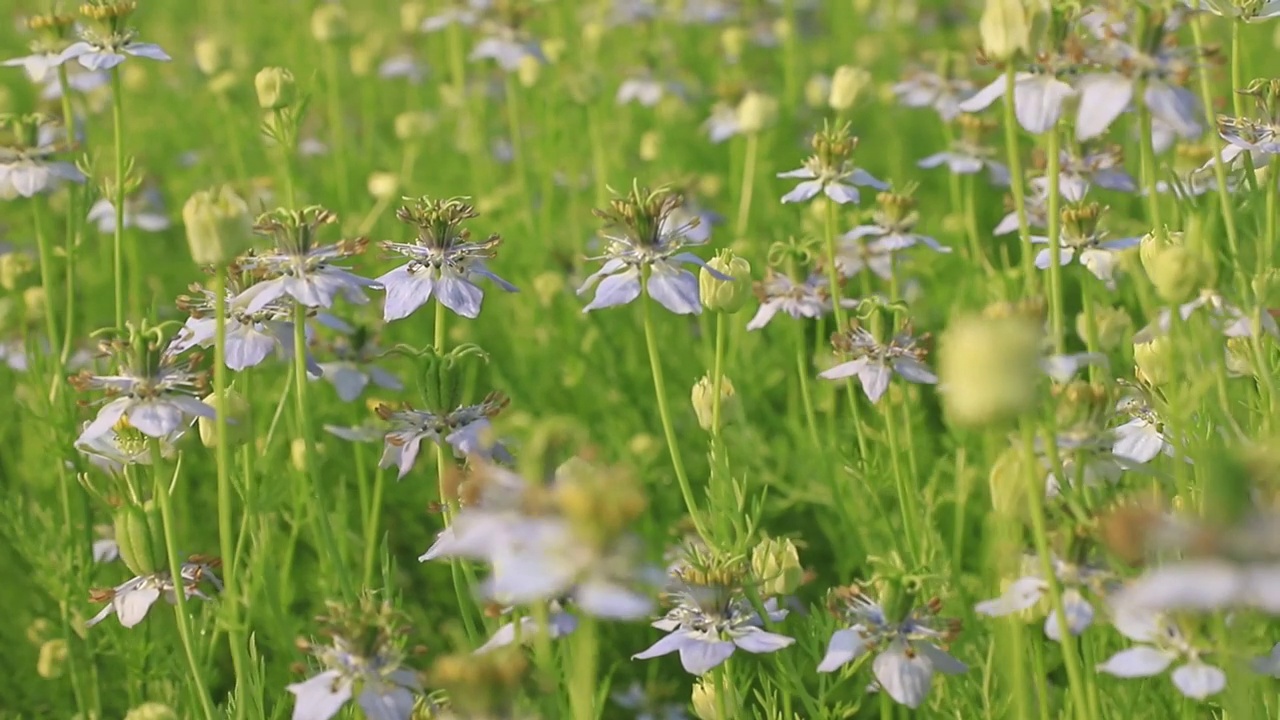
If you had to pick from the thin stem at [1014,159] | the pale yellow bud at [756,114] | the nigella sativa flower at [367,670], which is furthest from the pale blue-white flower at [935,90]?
the nigella sativa flower at [367,670]

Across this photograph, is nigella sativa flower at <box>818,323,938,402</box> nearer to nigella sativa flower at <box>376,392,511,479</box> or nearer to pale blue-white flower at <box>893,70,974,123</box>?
nigella sativa flower at <box>376,392,511,479</box>

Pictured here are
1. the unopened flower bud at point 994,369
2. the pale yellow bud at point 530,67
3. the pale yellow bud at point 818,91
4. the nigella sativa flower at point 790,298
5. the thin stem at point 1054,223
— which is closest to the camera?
the unopened flower bud at point 994,369

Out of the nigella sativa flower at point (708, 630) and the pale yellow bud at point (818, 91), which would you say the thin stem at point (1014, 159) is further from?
the pale yellow bud at point (818, 91)

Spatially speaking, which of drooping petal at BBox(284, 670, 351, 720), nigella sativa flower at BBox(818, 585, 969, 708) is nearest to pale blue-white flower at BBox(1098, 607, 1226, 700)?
nigella sativa flower at BBox(818, 585, 969, 708)

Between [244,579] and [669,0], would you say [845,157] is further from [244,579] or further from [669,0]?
[669,0]

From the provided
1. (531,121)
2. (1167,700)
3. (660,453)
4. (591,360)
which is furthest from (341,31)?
(1167,700)

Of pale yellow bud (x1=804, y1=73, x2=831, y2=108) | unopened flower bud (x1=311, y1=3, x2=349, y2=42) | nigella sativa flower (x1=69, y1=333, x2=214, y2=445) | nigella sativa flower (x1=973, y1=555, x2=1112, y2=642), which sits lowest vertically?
pale yellow bud (x1=804, y1=73, x2=831, y2=108)

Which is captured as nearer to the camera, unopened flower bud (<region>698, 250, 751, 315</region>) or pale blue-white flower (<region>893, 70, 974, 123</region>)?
unopened flower bud (<region>698, 250, 751, 315</region>)
